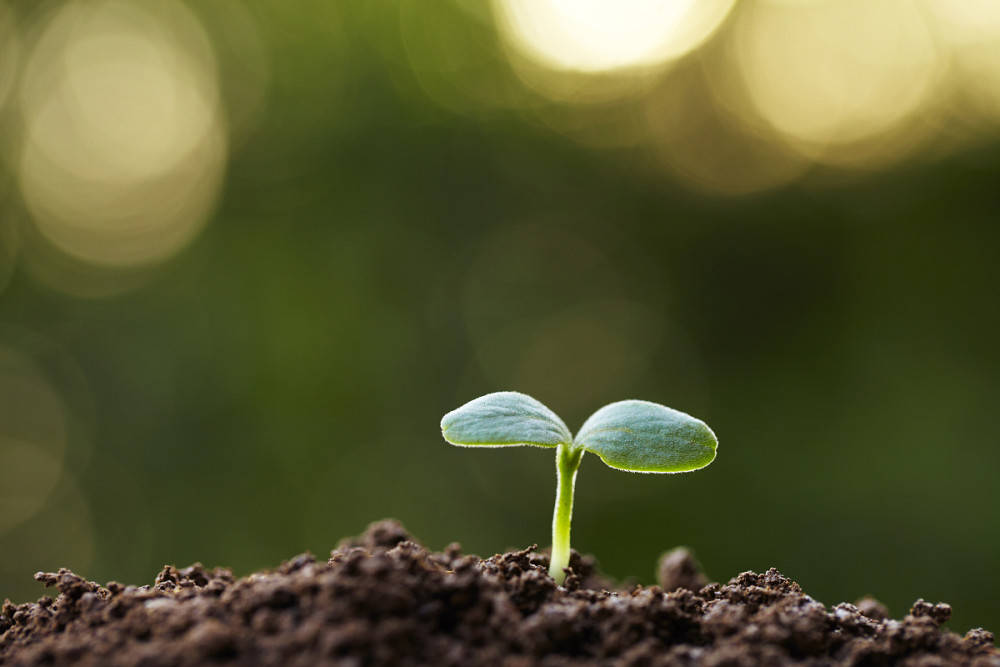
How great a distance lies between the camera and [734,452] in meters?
4.86

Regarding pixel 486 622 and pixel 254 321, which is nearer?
pixel 486 622

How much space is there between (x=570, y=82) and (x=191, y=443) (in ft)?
10.9

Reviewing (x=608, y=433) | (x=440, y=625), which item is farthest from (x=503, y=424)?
(x=440, y=625)

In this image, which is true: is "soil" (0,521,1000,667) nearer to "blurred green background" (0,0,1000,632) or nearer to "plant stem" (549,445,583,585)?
"plant stem" (549,445,583,585)

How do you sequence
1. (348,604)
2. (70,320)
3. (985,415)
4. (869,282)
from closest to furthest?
(348,604), (985,415), (869,282), (70,320)

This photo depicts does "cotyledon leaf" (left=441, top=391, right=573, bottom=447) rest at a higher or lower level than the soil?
higher

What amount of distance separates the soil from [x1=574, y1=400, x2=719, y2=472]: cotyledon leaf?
16 cm

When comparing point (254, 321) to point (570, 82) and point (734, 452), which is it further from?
point (734, 452)

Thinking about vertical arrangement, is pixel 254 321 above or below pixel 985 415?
above

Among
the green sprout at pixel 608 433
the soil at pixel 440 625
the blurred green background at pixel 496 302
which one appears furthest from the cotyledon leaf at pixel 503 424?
the blurred green background at pixel 496 302

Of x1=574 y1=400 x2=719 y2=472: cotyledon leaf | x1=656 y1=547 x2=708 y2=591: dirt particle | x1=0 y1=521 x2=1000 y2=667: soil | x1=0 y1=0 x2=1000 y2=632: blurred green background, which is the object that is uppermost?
x1=0 y1=0 x2=1000 y2=632: blurred green background

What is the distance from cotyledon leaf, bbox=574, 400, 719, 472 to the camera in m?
1.04

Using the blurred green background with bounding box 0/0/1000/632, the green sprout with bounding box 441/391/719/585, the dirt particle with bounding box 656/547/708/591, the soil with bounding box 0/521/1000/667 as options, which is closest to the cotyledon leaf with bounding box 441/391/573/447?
the green sprout with bounding box 441/391/719/585

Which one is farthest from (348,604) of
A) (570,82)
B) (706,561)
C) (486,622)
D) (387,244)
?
(570,82)
